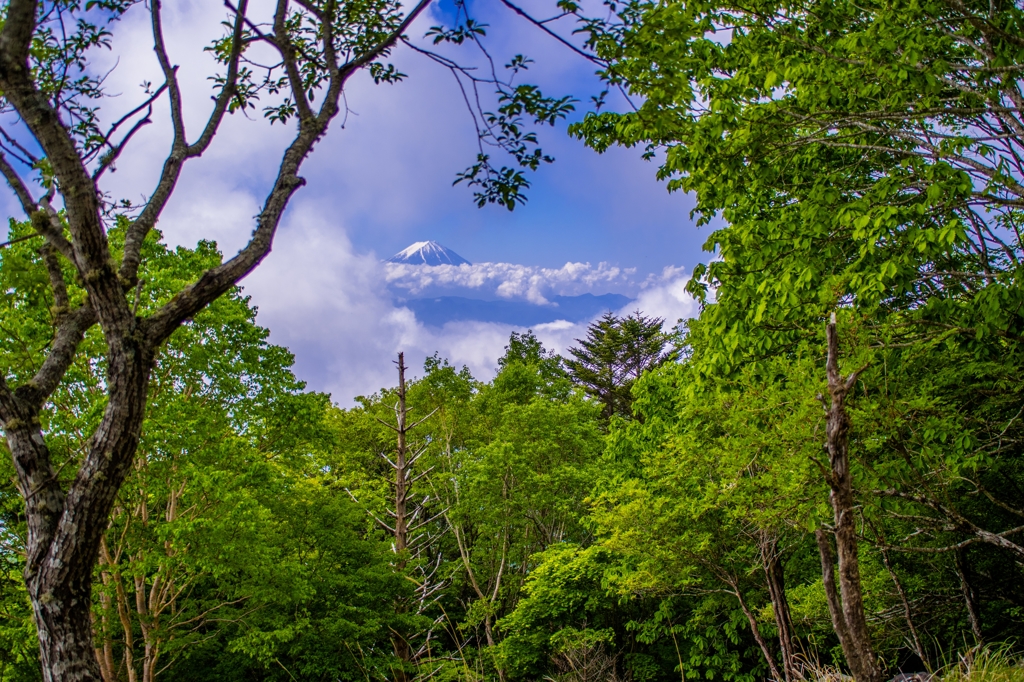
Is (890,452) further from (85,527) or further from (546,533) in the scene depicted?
(546,533)

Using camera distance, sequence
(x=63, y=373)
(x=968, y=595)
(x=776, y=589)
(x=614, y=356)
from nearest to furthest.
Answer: (x=63, y=373)
(x=968, y=595)
(x=776, y=589)
(x=614, y=356)

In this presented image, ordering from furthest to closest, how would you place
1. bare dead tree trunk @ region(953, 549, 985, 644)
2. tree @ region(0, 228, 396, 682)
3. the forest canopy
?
tree @ region(0, 228, 396, 682) → bare dead tree trunk @ region(953, 549, 985, 644) → the forest canopy

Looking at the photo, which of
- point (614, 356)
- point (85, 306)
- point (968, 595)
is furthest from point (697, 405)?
point (614, 356)

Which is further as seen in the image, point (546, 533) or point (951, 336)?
point (546, 533)

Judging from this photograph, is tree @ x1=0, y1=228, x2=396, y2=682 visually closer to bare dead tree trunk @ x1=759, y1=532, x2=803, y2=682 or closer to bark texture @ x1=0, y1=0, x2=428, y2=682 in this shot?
bark texture @ x1=0, y1=0, x2=428, y2=682

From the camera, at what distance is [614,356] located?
3566cm

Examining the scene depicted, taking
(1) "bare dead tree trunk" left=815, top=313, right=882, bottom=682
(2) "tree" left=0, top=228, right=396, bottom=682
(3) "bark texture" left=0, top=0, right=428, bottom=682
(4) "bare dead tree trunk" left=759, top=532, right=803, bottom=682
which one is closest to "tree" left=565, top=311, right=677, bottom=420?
(2) "tree" left=0, top=228, right=396, bottom=682

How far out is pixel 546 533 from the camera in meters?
21.6

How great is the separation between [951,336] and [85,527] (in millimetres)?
7647

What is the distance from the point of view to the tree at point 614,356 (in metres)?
35.0

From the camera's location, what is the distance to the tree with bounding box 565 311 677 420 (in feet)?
115

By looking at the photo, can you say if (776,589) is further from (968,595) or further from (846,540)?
(846,540)

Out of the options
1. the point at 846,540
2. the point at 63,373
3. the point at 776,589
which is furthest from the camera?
the point at 776,589

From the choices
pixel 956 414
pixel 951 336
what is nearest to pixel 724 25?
pixel 951 336
